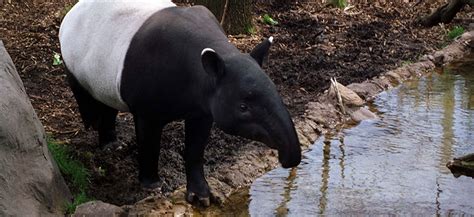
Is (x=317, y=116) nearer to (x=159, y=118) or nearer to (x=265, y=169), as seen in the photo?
(x=265, y=169)

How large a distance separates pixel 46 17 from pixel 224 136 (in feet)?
14.5

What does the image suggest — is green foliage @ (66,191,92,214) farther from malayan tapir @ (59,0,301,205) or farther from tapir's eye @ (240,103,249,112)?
tapir's eye @ (240,103,249,112)

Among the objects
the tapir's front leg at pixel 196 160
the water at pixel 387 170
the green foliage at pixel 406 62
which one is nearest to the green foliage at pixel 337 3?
the green foliage at pixel 406 62

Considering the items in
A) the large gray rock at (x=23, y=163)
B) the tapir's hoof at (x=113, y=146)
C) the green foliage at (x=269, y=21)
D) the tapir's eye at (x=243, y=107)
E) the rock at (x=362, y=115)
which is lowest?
the rock at (x=362, y=115)

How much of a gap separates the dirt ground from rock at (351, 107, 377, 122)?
19.4 inches

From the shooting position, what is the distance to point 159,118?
504 centimetres

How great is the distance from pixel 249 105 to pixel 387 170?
2219mm

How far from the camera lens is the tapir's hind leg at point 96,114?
597 cm

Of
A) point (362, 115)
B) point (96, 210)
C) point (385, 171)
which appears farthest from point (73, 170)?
point (362, 115)

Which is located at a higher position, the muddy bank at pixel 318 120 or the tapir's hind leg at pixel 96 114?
the tapir's hind leg at pixel 96 114

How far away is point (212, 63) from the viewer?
4453mm

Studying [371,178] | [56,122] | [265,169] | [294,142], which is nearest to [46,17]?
[56,122]

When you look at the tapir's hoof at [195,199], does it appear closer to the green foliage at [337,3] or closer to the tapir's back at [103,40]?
the tapir's back at [103,40]

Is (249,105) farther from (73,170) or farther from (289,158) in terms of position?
(73,170)
